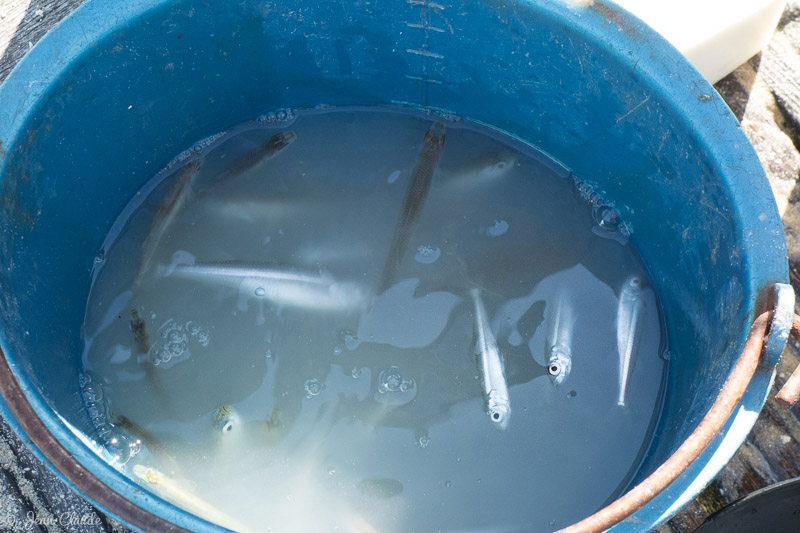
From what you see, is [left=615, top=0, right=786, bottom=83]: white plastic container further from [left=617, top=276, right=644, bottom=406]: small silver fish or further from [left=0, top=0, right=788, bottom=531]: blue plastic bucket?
[left=617, top=276, right=644, bottom=406]: small silver fish

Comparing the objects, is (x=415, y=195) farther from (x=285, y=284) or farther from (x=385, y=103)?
(x=285, y=284)

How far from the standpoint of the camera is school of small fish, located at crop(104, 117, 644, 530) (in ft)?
6.67

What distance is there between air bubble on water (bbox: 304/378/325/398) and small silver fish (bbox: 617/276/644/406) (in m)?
0.89

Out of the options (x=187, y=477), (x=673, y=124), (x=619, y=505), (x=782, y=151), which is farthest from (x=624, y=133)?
→ (x=187, y=477)

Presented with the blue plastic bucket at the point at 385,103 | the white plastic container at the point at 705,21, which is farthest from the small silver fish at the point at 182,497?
the white plastic container at the point at 705,21

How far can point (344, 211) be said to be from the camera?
7.68 ft

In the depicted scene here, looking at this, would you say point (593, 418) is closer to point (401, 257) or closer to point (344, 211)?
point (401, 257)

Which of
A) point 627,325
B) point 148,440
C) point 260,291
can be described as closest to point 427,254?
point 260,291

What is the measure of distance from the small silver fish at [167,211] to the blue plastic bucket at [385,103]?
91 mm

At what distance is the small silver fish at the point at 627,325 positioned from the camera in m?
2.10

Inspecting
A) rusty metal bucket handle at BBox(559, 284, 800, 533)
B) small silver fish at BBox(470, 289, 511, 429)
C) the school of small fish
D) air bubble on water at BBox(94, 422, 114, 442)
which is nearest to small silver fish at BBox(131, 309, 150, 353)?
the school of small fish

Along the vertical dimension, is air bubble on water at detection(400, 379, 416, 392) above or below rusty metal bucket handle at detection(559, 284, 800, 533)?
below

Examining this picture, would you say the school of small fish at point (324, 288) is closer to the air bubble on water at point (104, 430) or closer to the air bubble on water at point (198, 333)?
the air bubble on water at point (104, 430)

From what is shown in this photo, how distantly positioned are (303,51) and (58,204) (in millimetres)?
868
